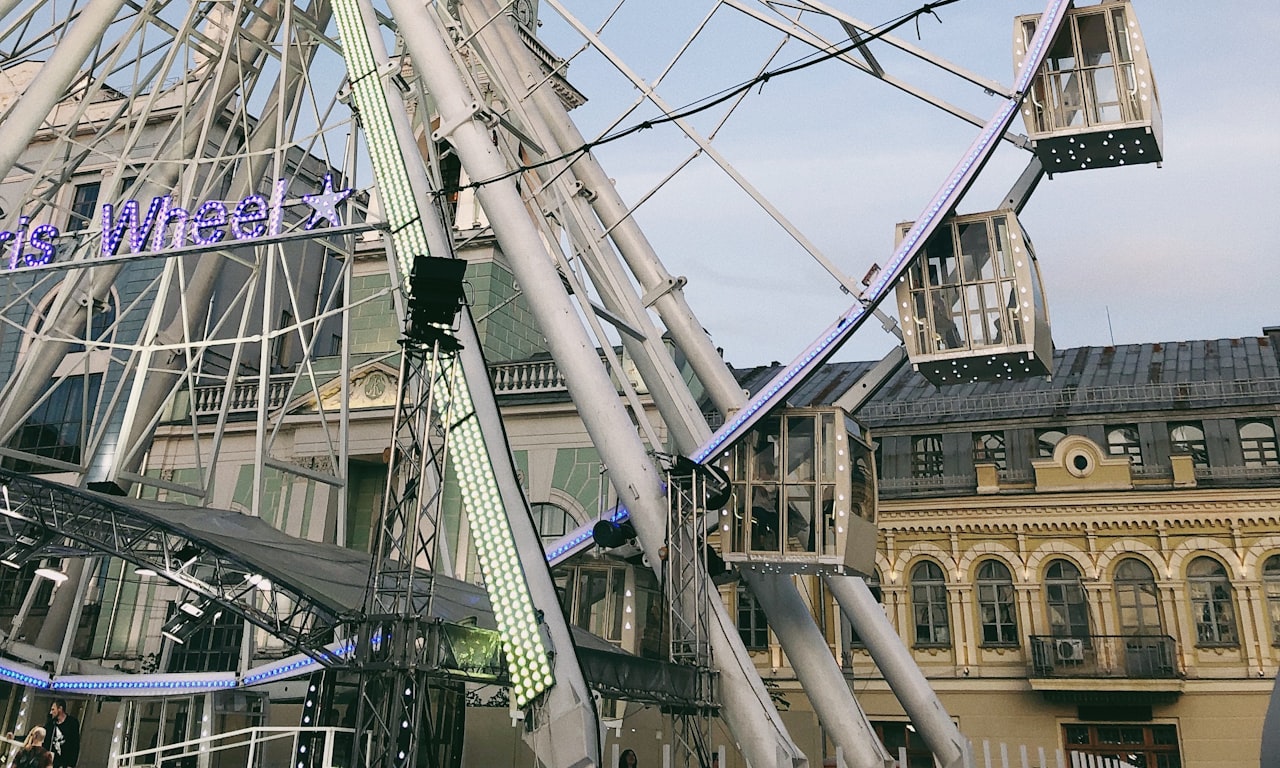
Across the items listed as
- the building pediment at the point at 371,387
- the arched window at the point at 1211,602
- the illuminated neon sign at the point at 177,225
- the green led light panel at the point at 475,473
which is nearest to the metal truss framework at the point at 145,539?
the green led light panel at the point at 475,473

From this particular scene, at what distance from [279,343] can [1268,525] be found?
3083 cm

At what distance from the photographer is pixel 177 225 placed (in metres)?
21.6

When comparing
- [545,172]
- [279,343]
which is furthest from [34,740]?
[279,343]

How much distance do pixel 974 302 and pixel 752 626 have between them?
2021cm

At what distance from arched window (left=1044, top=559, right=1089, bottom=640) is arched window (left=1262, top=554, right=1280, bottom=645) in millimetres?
4522

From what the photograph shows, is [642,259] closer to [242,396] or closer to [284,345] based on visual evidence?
[242,396]

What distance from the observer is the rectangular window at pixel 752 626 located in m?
33.2

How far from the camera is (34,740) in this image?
18.2 m

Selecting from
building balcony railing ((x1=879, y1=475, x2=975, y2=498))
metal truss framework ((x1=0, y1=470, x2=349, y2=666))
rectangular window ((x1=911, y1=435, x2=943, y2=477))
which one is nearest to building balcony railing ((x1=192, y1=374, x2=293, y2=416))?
metal truss framework ((x1=0, y1=470, x2=349, y2=666))

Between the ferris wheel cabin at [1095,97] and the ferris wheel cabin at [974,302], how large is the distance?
4.45 ft

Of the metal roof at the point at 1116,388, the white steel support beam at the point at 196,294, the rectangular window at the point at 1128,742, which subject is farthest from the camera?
the metal roof at the point at 1116,388

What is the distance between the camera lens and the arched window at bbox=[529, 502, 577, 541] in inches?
1142

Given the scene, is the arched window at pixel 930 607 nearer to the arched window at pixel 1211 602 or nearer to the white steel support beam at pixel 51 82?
the arched window at pixel 1211 602

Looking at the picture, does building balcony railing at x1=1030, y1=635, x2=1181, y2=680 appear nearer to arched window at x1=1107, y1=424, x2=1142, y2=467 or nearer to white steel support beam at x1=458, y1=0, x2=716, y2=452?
arched window at x1=1107, y1=424, x2=1142, y2=467
